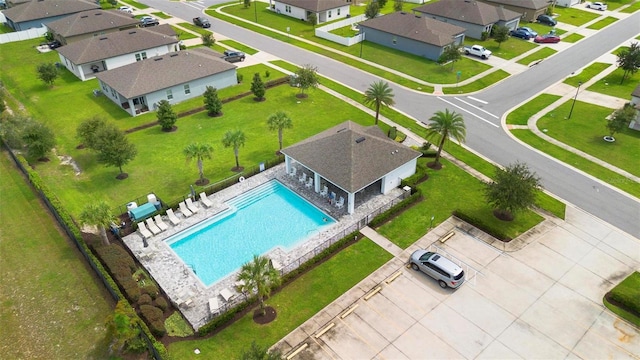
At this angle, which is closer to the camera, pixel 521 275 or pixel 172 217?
pixel 521 275

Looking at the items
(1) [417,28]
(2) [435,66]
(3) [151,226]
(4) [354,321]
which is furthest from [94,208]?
(1) [417,28]

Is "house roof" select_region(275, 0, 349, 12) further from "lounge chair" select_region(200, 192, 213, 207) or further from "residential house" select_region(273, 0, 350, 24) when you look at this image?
"lounge chair" select_region(200, 192, 213, 207)

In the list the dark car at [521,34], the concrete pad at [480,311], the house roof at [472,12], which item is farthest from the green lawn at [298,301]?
the dark car at [521,34]

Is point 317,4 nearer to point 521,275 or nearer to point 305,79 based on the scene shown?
point 305,79

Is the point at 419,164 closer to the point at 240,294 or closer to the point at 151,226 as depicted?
the point at 240,294

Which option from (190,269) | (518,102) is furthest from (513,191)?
(518,102)

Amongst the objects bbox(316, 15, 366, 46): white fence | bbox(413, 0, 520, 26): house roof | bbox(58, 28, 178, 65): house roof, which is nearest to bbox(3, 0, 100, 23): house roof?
bbox(58, 28, 178, 65): house roof
